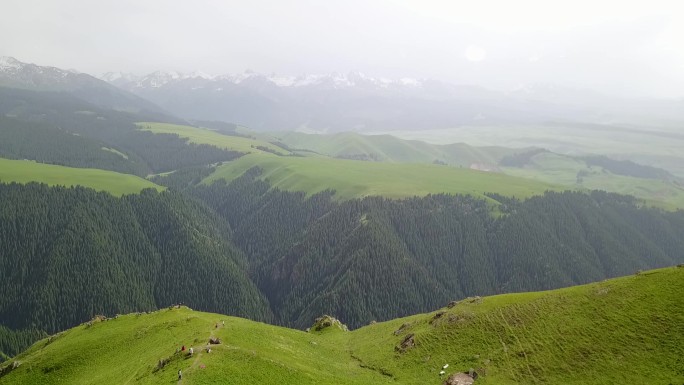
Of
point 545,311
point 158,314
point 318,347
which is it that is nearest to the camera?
point 545,311

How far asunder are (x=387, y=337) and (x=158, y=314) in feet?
195

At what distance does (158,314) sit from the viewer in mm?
122688

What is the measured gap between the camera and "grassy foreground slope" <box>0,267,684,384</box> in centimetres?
7469

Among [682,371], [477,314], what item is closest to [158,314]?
[477,314]

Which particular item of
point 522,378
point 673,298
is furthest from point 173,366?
point 673,298

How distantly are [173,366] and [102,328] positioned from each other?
6046 cm

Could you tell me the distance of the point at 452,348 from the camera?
90000mm

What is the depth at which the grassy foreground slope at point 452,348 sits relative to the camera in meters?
74.7

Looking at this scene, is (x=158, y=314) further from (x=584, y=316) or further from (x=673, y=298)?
(x=673, y=298)

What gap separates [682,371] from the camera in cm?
7056

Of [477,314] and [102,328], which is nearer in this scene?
[477,314]

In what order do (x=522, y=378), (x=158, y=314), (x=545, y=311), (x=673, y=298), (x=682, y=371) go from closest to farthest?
(x=682, y=371) < (x=522, y=378) < (x=673, y=298) < (x=545, y=311) < (x=158, y=314)

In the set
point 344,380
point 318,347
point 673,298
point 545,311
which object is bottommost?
point 318,347

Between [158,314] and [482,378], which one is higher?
[482,378]
